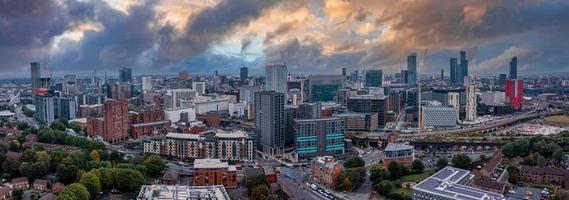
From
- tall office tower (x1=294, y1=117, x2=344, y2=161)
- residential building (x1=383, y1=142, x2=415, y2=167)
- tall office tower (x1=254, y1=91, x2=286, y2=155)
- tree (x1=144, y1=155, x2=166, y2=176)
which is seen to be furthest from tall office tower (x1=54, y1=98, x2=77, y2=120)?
residential building (x1=383, y1=142, x2=415, y2=167)

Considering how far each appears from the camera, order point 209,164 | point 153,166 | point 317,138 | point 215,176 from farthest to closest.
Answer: point 317,138 → point 153,166 → point 209,164 → point 215,176

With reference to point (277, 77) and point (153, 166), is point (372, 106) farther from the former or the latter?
point (153, 166)

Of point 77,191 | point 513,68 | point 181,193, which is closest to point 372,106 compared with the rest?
point 181,193

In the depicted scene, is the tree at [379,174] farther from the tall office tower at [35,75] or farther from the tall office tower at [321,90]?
the tall office tower at [35,75]

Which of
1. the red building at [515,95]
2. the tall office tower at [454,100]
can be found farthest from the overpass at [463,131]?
the red building at [515,95]

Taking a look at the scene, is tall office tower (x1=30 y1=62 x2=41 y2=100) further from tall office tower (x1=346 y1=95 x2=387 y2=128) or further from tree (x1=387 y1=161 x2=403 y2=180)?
tree (x1=387 y1=161 x2=403 y2=180)
